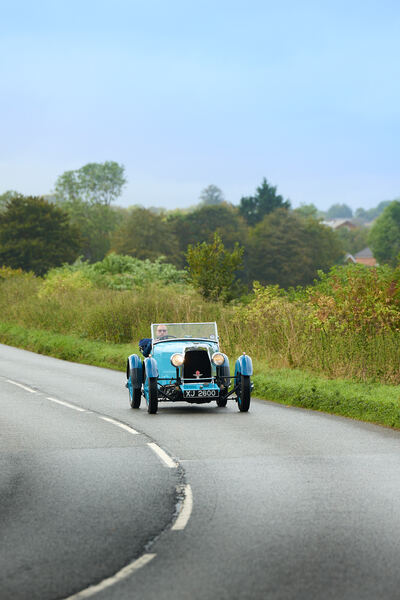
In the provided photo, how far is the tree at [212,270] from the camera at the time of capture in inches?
1551

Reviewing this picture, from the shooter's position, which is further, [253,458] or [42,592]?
[253,458]

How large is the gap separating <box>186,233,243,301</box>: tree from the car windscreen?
20706 millimetres

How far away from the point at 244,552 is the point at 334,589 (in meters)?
1.08

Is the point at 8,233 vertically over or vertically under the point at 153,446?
over

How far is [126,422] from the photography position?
50.3ft

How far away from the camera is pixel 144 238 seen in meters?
104

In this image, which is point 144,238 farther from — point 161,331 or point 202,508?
point 202,508

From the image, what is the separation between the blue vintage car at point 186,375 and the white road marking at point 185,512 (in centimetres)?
667

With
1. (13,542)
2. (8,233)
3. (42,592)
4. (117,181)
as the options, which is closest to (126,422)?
(13,542)

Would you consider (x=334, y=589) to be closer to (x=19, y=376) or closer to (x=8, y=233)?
(x=19, y=376)

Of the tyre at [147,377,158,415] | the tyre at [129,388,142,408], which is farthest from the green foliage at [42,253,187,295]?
the tyre at [147,377,158,415]

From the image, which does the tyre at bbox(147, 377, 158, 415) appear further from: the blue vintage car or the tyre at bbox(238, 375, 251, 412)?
the tyre at bbox(238, 375, 251, 412)

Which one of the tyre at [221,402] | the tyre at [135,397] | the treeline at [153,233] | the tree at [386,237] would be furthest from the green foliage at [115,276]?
the tree at [386,237]

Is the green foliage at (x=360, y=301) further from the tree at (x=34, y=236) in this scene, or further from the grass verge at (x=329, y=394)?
the tree at (x=34, y=236)
